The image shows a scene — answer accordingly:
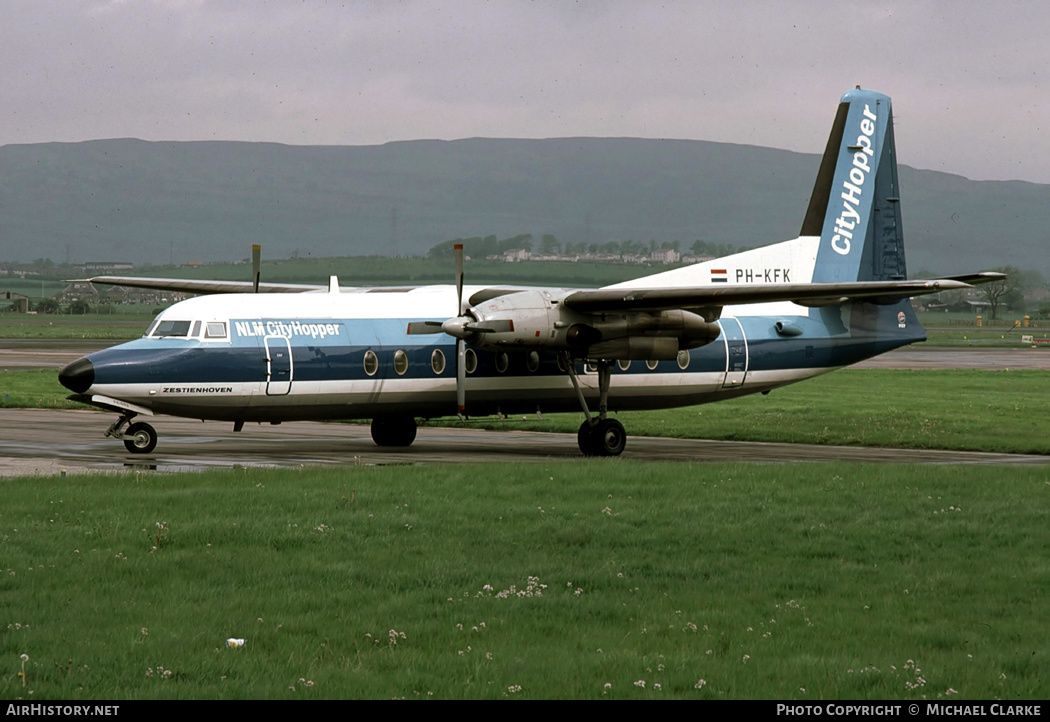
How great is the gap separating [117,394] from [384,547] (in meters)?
11.4

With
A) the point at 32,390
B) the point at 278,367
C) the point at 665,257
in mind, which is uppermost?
the point at 665,257

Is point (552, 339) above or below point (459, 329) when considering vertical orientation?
below

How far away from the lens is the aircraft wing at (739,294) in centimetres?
2317

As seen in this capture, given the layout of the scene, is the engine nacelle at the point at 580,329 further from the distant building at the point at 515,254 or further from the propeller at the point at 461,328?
the distant building at the point at 515,254

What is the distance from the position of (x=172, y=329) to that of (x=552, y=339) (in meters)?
7.96

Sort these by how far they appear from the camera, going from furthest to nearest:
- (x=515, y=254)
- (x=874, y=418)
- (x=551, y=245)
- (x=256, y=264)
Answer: (x=551, y=245) < (x=515, y=254) < (x=874, y=418) < (x=256, y=264)

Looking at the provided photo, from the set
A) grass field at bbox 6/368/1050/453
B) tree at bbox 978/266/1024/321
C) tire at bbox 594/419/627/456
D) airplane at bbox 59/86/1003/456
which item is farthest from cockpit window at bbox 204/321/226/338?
tree at bbox 978/266/1024/321

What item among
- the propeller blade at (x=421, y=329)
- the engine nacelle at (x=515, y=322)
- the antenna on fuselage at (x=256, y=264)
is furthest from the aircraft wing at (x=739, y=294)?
the antenna on fuselage at (x=256, y=264)

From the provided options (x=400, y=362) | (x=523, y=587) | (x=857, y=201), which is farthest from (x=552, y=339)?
(x=523, y=587)

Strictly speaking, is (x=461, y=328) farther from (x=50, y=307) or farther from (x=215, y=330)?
(x=50, y=307)

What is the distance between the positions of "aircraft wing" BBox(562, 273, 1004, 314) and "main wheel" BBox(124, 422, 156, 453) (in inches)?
362

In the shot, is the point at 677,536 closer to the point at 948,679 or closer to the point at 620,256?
the point at 948,679

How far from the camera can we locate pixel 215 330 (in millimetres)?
23438

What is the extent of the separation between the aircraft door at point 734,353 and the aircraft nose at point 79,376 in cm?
1476
